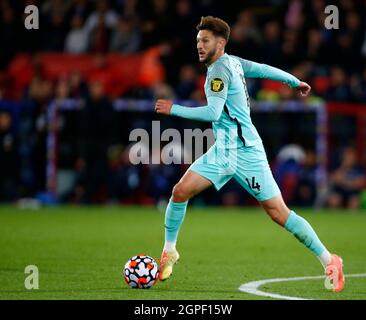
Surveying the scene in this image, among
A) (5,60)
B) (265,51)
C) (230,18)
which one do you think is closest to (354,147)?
(265,51)

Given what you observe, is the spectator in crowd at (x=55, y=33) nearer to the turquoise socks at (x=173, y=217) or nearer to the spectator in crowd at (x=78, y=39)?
the spectator in crowd at (x=78, y=39)

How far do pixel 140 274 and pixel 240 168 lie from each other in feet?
4.18

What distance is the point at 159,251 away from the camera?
12.0m

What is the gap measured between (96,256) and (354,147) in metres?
9.84

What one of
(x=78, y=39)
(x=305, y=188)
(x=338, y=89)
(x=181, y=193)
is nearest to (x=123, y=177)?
(x=305, y=188)

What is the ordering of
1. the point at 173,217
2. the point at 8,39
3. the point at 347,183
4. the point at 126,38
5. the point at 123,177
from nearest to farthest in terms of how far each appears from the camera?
the point at 173,217
the point at 347,183
the point at 123,177
the point at 126,38
the point at 8,39

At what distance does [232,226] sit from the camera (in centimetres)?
1580

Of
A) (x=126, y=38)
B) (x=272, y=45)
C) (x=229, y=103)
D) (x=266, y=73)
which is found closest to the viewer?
(x=229, y=103)

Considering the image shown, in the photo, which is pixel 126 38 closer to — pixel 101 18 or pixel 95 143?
pixel 101 18

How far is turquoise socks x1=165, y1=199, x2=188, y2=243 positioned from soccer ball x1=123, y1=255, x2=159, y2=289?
503mm

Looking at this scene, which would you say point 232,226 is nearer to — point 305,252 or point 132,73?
point 305,252

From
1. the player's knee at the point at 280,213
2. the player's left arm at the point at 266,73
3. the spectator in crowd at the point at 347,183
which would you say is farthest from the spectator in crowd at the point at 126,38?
the player's knee at the point at 280,213

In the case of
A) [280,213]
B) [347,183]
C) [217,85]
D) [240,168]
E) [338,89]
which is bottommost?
[347,183]

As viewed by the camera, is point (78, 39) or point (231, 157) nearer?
point (231, 157)
